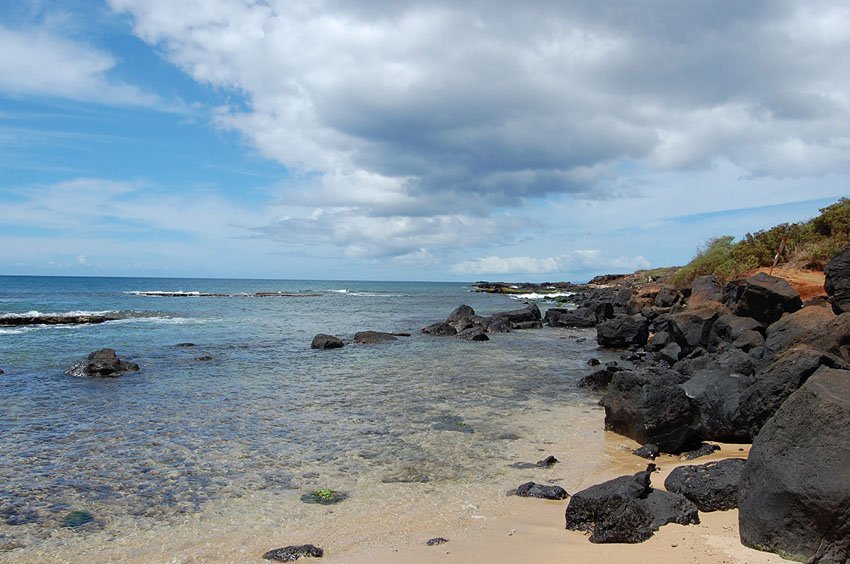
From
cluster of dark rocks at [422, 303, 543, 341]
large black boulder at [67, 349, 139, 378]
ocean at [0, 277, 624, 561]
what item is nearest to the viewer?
A: ocean at [0, 277, 624, 561]

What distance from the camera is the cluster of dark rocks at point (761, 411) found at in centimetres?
538

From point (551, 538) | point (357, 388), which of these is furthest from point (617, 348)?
point (551, 538)

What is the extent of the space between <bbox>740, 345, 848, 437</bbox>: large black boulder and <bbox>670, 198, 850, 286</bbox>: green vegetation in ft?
64.8

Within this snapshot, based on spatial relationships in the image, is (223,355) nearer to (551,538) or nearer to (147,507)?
(147,507)

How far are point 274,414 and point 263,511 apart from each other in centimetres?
583

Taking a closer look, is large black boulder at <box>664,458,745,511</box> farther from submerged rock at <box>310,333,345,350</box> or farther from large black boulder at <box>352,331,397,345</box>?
large black boulder at <box>352,331,397,345</box>

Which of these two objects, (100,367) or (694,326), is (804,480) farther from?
(100,367)

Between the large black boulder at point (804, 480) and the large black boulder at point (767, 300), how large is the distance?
14377 mm

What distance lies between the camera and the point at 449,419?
12812mm

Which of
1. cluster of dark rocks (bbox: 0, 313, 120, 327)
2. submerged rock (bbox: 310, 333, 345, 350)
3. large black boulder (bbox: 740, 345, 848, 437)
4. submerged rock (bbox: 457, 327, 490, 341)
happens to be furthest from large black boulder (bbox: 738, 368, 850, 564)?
cluster of dark rocks (bbox: 0, 313, 120, 327)

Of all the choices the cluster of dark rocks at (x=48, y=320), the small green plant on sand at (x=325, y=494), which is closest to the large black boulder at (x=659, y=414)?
the small green plant on sand at (x=325, y=494)

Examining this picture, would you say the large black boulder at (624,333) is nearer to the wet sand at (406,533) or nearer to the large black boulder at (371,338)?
the large black boulder at (371,338)

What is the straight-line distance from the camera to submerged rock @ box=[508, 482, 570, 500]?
310 inches

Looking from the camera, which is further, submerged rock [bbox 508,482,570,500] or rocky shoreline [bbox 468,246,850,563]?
submerged rock [bbox 508,482,570,500]
